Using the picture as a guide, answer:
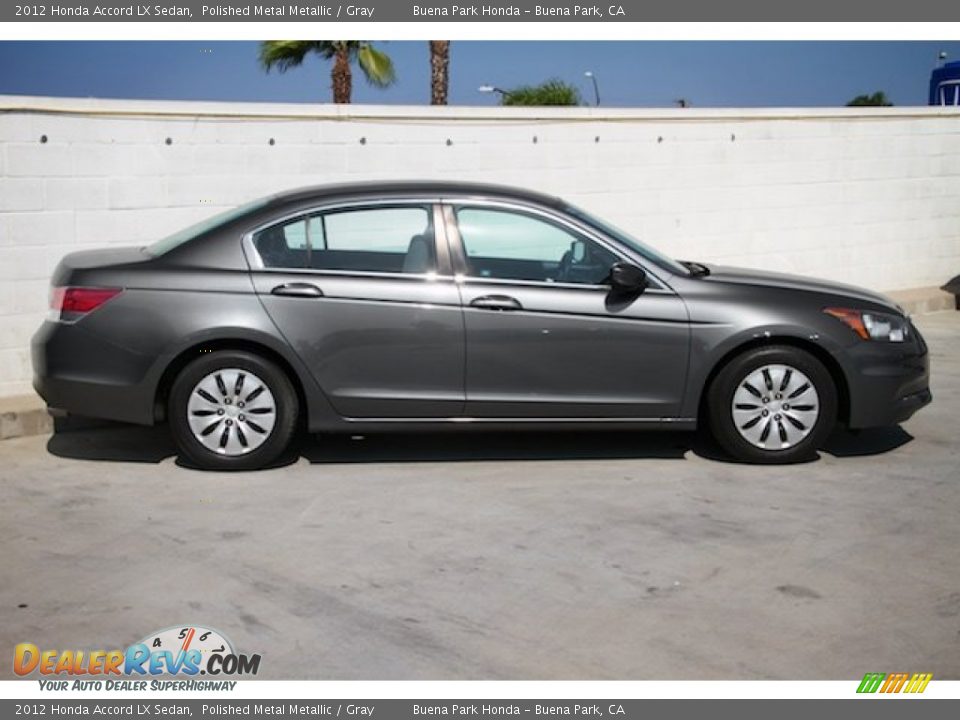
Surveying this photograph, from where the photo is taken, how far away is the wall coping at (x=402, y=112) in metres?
8.35

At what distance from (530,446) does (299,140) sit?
10.9 ft

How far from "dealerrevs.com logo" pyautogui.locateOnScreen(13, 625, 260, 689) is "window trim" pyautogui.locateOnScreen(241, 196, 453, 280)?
2.67 m

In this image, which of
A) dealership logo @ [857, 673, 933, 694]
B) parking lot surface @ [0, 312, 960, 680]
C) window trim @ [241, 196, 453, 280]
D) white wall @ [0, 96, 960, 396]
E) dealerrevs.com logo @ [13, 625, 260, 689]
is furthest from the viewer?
white wall @ [0, 96, 960, 396]

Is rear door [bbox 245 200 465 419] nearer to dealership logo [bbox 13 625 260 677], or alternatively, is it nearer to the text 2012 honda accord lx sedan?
the text 2012 honda accord lx sedan

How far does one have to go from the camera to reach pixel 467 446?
24.4ft

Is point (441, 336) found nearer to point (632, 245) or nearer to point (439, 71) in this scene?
point (632, 245)

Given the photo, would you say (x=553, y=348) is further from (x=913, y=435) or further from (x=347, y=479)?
(x=913, y=435)

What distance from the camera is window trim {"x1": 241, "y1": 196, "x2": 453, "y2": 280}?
6.82 m

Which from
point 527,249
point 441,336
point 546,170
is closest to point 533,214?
point 527,249

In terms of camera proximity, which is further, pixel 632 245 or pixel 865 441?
pixel 865 441

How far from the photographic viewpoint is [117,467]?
702cm

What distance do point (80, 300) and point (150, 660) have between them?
283 centimetres
